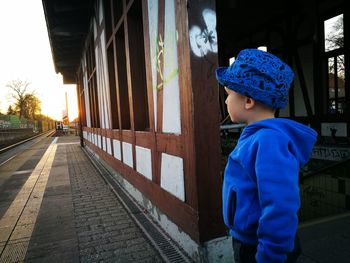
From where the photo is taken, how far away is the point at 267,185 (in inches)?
46.5

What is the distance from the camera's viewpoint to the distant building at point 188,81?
2945 mm

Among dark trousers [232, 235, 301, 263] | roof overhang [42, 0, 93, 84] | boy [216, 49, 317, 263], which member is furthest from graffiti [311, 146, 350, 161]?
roof overhang [42, 0, 93, 84]

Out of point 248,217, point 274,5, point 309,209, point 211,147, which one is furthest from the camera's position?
point 274,5

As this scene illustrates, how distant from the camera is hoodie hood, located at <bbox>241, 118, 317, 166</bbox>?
4.25 ft

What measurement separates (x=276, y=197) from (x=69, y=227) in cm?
386

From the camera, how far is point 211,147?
9.80ft

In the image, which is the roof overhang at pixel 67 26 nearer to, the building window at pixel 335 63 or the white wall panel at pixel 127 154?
the white wall panel at pixel 127 154

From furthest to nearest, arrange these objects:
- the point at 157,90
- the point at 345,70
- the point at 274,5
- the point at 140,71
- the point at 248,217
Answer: the point at 274,5 < the point at 345,70 < the point at 140,71 < the point at 157,90 < the point at 248,217

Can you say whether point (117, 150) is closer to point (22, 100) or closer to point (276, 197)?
point (276, 197)

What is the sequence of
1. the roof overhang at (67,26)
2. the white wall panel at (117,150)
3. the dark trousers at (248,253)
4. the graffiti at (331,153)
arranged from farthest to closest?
the roof overhang at (67,26) → the white wall panel at (117,150) → the graffiti at (331,153) → the dark trousers at (248,253)

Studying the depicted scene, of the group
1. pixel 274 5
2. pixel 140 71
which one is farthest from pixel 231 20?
pixel 140 71

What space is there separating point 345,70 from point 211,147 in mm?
5952

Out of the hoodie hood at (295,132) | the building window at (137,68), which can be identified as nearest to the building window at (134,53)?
the building window at (137,68)

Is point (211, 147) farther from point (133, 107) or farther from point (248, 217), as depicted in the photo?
point (133, 107)
